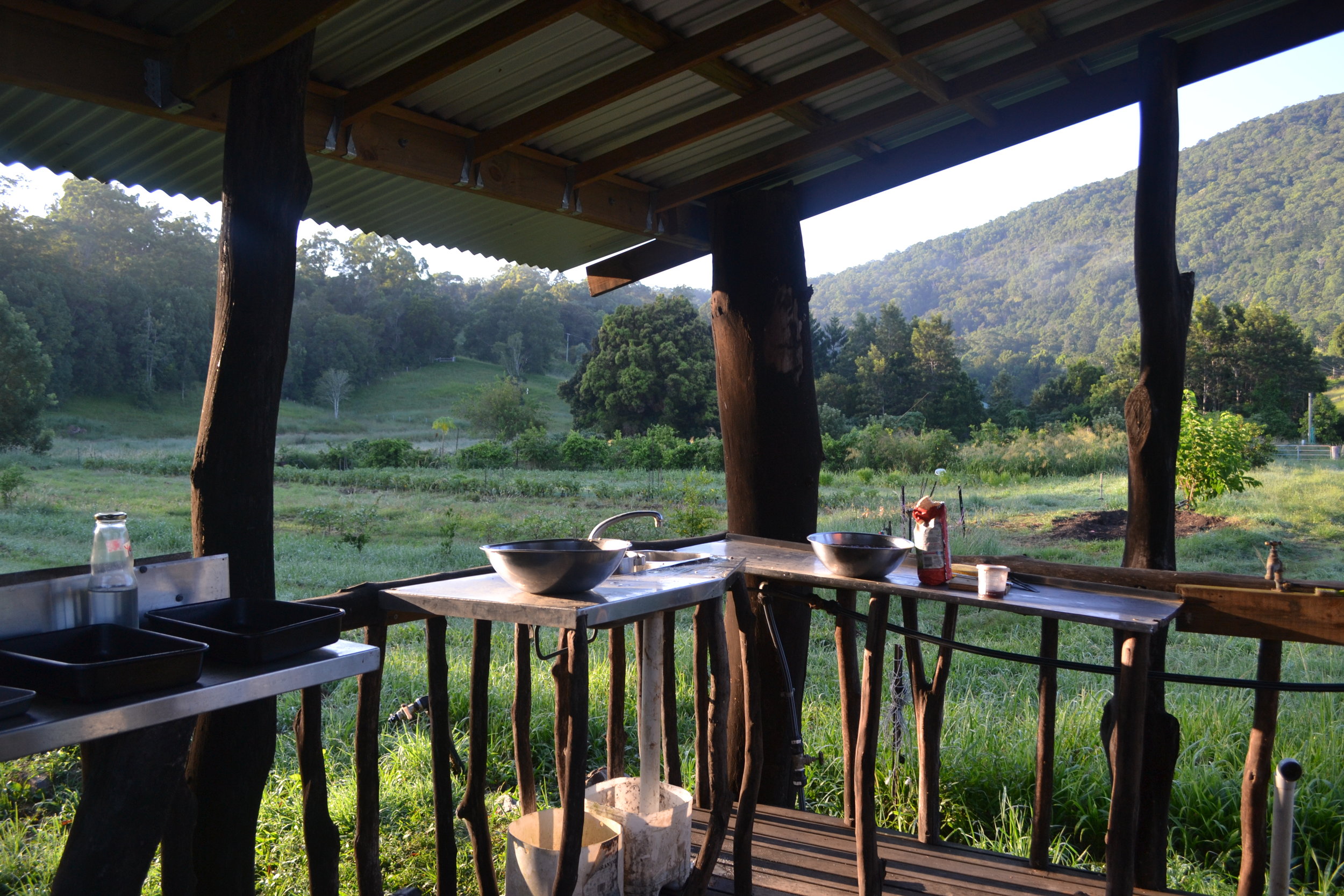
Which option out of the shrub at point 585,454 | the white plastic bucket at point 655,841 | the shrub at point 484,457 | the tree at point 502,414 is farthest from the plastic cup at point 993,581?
the tree at point 502,414

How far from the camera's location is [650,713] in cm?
250

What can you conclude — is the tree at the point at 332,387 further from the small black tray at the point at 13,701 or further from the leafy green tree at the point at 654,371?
the small black tray at the point at 13,701

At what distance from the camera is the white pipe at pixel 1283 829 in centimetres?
179

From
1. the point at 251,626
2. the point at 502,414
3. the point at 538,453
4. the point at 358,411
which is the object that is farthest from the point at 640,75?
the point at 358,411

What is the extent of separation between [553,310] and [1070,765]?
3250cm

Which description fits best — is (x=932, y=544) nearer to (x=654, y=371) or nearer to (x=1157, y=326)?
(x=1157, y=326)

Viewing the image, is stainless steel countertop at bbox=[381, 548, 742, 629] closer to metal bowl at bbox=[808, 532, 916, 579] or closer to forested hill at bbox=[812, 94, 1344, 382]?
metal bowl at bbox=[808, 532, 916, 579]

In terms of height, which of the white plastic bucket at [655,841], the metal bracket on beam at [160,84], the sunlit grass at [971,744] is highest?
the metal bracket on beam at [160,84]

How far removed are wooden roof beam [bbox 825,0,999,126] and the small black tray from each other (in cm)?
219

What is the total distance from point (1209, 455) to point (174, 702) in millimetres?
12441

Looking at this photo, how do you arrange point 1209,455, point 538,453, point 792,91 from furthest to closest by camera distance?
point 538,453
point 1209,455
point 792,91

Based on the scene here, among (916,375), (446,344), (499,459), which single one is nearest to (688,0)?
(499,459)

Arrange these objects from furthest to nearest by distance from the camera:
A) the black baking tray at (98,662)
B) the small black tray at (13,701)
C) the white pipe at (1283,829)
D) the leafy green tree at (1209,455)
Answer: the leafy green tree at (1209,455) → the white pipe at (1283,829) → the black baking tray at (98,662) → the small black tray at (13,701)

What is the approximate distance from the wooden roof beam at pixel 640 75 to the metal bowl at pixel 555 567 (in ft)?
4.50
